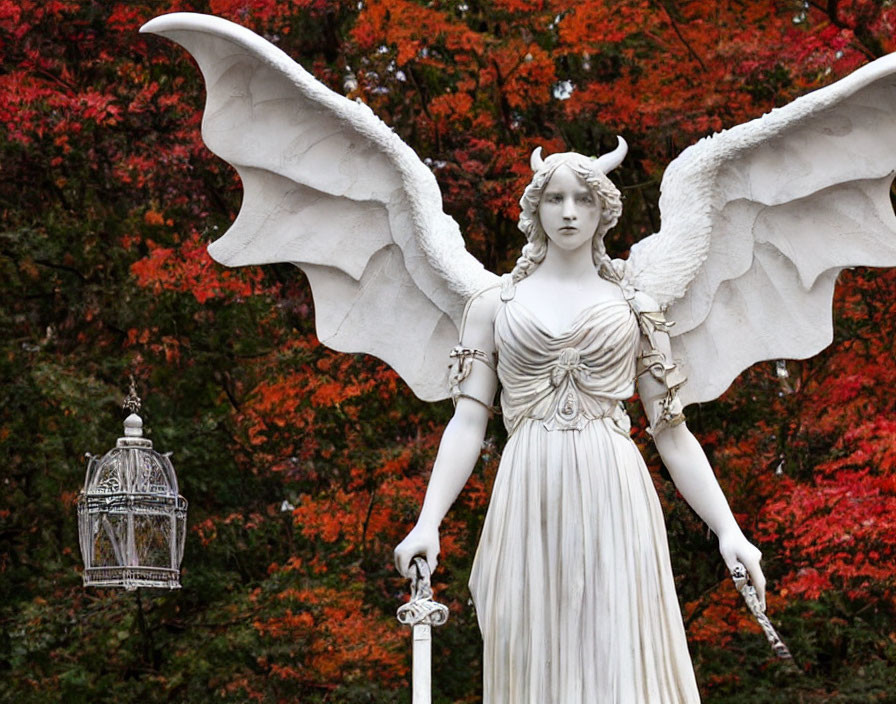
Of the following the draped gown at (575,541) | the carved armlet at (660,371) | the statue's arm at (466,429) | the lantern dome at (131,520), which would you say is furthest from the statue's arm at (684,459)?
the lantern dome at (131,520)

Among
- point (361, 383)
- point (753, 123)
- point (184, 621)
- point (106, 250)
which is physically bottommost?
point (753, 123)

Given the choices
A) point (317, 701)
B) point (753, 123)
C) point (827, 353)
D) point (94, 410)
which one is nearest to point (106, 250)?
point (94, 410)

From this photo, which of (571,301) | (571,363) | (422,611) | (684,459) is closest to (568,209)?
(571,301)

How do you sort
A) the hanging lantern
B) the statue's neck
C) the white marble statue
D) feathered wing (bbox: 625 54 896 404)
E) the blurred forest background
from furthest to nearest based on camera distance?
the blurred forest background, the hanging lantern, feathered wing (bbox: 625 54 896 404), the statue's neck, the white marble statue

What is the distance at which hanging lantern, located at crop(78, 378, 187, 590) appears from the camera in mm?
13945

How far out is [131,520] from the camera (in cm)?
1393

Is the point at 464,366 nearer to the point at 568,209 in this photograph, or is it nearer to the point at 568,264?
the point at 568,264

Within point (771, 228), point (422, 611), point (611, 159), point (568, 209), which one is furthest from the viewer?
point (771, 228)

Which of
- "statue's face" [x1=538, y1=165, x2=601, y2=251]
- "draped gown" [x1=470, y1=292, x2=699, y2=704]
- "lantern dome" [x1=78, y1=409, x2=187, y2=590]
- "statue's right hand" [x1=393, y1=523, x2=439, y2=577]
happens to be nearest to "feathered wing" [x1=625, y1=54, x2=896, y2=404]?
"statue's face" [x1=538, y1=165, x2=601, y2=251]

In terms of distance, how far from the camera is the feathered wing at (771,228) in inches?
332

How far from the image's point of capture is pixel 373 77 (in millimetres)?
16453

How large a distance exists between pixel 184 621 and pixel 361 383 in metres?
2.61

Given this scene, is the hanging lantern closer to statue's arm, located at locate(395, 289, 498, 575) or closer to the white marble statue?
the white marble statue

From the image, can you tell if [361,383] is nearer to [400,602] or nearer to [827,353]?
[400,602]
